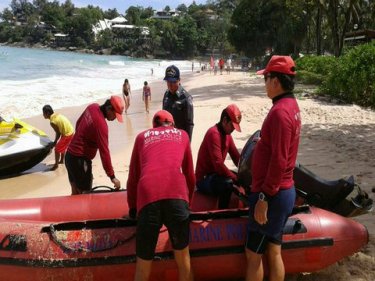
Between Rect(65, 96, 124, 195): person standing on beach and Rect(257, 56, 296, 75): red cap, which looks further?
Rect(65, 96, 124, 195): person standing on beach

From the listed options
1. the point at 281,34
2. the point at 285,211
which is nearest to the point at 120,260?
the point at 285,211

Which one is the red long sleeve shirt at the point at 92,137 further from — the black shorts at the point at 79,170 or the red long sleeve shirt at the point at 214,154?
the red long sleeve shirt at the point at 214,154

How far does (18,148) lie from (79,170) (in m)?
3.06

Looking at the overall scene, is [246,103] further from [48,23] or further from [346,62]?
[48,23]

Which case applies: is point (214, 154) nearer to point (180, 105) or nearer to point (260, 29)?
point (180, 105)

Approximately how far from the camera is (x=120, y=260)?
11.3 feet

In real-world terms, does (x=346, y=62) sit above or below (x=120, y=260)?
above

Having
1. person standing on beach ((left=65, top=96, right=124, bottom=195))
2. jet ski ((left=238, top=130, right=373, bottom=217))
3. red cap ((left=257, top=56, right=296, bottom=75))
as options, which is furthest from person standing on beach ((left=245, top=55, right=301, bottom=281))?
person standing on beach ((left=65, top=96, right=124, bottom=195))

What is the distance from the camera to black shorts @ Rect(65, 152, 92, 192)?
4.70 m

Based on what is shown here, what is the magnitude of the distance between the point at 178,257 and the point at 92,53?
351 ft

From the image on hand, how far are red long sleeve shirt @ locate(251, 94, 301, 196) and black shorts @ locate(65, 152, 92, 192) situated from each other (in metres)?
2.37

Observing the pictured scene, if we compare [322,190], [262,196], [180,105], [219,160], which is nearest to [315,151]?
[180,105]

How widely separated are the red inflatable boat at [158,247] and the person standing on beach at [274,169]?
44 cm

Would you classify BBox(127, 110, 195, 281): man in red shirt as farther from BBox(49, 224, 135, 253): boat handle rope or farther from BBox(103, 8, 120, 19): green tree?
BBox(103, 8, 120, 19): green tree
